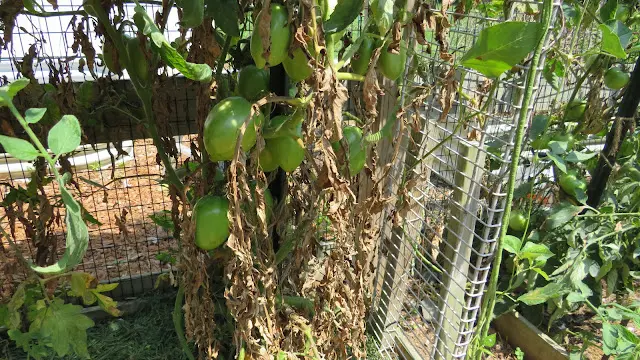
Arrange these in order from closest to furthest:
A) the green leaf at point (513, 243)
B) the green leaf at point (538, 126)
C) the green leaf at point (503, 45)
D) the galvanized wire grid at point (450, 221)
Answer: the green leaf at point (503, 45), the galvanized wire grid at point (450, 221), the green leaf at point (513, 243), the green leaf at point (538, 126)

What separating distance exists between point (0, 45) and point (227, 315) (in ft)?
2.64

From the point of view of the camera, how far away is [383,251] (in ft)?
5.09

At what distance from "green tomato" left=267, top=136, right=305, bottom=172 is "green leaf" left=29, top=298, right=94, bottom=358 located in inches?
26.7

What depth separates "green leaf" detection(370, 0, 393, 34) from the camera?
2.48ft

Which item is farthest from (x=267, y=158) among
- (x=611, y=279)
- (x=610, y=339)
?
(x=611, y=279)

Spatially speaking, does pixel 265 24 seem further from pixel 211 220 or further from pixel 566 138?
pixel 566 138

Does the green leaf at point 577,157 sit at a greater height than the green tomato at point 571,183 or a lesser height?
greater

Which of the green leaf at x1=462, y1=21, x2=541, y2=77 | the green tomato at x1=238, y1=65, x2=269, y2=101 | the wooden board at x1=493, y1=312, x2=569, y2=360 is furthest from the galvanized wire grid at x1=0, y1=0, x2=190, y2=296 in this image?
the wooden board at x1=493, y1=312, x2=569, y2=360

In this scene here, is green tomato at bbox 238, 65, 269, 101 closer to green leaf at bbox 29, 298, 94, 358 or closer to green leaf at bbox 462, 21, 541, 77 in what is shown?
green leaf at bbox 462, 21, 541, 77

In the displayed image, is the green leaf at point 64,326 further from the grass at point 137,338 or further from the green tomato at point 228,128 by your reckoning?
the green tomato at point 228,128

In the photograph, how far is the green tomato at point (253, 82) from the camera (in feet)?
2.79

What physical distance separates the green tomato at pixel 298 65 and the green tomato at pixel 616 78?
1263 millimetres

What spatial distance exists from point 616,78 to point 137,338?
176 cm

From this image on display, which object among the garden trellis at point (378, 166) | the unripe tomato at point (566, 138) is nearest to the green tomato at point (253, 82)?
the garden trellis at point (378, 166)
